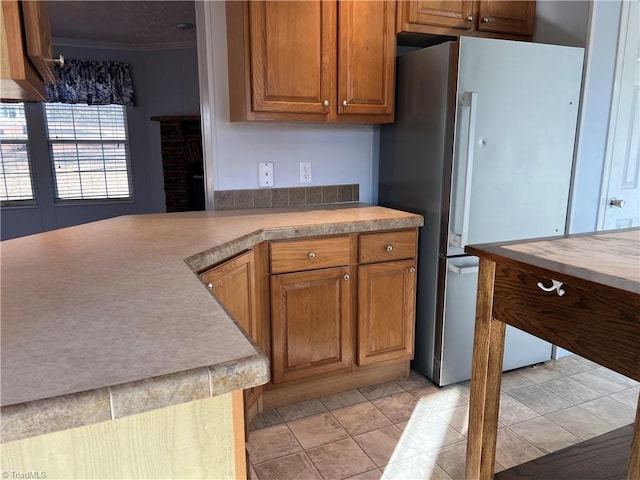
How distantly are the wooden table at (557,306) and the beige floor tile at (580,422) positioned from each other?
2.61 feet

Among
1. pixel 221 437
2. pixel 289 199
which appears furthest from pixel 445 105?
pixel 221 437

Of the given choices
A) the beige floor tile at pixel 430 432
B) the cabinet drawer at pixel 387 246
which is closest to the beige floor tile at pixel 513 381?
the beige floor tile at pixel 430 432

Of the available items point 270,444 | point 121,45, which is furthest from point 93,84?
point 270,444

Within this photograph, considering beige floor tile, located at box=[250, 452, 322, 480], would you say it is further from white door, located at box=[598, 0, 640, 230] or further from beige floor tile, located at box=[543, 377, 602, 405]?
white door, located at box=[598, 0, 640, 230]

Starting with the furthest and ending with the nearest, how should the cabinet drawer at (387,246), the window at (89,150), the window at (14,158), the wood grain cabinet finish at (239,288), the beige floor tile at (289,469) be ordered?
the window at (89,150) < the window at (14,158) < the cabinet drawer at (387,246) < the beige floor tile at (289,469) < the wood grain cabinet finish at (239,288)

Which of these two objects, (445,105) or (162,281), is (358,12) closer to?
(445,105)

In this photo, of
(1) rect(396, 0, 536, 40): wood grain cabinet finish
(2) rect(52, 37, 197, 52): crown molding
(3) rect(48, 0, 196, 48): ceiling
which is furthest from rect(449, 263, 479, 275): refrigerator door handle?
(2) rect(52, 37, 197, 52): crown molding

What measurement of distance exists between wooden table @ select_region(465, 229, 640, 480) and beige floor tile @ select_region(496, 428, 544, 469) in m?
0.41

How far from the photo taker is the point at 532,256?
50.8 inches

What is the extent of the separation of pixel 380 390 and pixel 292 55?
174 centimetres

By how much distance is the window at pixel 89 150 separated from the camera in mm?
5121

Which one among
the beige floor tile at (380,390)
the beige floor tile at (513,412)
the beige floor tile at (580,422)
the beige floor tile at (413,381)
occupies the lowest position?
the beige floor tile at (380,390)

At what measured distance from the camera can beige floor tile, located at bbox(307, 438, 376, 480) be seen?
1.74 meters

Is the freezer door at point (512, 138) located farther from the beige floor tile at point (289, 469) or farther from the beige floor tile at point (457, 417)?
the beige floor tile at point (289, 469)
